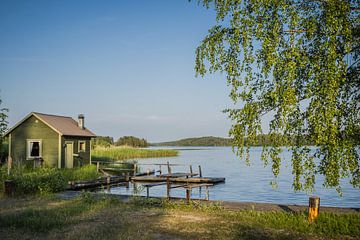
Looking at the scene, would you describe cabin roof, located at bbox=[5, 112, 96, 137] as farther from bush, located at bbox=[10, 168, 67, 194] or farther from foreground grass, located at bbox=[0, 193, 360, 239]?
foreground grass, located at bbox=[0, 193, 360, 239]

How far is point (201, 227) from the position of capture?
1002cm

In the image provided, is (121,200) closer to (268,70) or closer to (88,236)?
(88,236)

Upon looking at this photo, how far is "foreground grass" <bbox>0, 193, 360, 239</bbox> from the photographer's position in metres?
9.24

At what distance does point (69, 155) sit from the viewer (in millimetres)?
31359

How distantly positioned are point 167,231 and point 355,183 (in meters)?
4.53

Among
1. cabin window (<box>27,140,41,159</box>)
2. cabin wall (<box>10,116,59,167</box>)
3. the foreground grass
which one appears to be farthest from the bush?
cabin window (<box>27,140,41,159</box>)

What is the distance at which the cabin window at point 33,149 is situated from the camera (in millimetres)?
30594

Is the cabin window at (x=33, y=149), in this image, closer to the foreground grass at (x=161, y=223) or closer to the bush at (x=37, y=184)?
the bush at (x=37, y=184)

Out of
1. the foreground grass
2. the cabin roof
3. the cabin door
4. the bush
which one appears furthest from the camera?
the cabin door

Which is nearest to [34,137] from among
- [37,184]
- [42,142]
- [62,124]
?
[42,142]

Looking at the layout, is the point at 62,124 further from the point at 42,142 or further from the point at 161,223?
the point at 161,223

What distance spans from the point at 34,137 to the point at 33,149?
1.18 m

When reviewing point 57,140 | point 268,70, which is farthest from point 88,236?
point 57,140

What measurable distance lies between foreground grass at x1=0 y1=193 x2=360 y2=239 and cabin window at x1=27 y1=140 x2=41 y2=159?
18.0 metres
